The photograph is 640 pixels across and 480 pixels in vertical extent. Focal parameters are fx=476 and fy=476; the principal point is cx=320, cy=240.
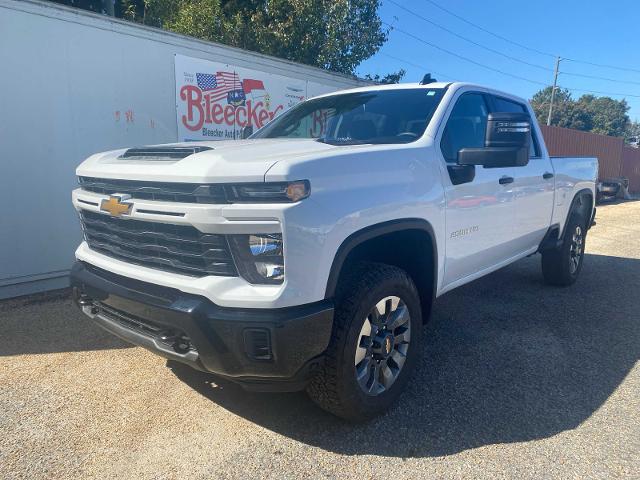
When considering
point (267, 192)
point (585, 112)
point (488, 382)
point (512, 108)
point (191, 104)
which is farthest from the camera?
point (585, 112)

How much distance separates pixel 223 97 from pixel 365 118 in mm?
3607

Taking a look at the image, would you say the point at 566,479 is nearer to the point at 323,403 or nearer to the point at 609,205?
the point at 323,403

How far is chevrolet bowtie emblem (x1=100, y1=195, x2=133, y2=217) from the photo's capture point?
2535mm

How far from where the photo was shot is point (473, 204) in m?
3.37

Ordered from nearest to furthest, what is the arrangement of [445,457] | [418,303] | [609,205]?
[445,457] < [418,303] < [609,205]

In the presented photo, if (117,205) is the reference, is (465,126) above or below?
above

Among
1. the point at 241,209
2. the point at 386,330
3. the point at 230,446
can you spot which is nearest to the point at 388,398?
the point at 386,330

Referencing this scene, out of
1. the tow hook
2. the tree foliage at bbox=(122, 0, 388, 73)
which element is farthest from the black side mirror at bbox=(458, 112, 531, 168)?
the tree foliage at bbox=(122, 0, 388, 73)

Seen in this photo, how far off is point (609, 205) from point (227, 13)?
13.7m

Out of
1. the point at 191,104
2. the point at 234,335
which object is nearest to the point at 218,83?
the point at 191,104

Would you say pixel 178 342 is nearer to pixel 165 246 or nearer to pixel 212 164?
pixel 165 246

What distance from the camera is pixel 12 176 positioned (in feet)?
15.9

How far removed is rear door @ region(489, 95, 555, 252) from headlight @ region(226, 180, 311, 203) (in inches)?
98.0

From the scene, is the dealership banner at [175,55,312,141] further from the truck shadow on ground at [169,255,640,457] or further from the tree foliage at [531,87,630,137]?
the tree foliage at [531,87,630,137]
